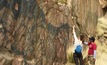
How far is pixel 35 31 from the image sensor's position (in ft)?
39.4

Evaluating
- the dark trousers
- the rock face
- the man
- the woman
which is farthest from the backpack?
the man

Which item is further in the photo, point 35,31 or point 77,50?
point 77,50

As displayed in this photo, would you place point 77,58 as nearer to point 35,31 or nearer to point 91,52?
point 91,52

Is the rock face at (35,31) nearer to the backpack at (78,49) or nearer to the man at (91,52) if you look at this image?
the backpack at (78,49)

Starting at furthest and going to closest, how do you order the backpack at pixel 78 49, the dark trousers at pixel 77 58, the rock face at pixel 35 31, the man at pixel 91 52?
the man at pixel 91 52 < the dark trousers at pixel 77 58 < the backpack at pixel 78 49 < the rock face at pixel 35 31

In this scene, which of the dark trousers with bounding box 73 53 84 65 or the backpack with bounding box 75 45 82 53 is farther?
the dark trousers with bounding box 73 53 84 65

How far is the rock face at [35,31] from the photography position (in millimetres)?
11227

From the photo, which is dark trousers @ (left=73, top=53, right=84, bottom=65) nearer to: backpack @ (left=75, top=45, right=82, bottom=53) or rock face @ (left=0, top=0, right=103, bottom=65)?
backpack @ (left=75, top=45, right=82, bottom=53)

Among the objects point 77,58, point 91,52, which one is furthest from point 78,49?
point 91,52

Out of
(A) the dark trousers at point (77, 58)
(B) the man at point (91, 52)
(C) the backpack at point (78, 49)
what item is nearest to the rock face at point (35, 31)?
(A) the dark trousers at point (77, 58)

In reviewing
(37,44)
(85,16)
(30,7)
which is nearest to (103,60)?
(85,16)

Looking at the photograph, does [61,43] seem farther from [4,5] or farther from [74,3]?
[4,5]

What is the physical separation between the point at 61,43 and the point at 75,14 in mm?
2207

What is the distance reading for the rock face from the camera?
442 inches
